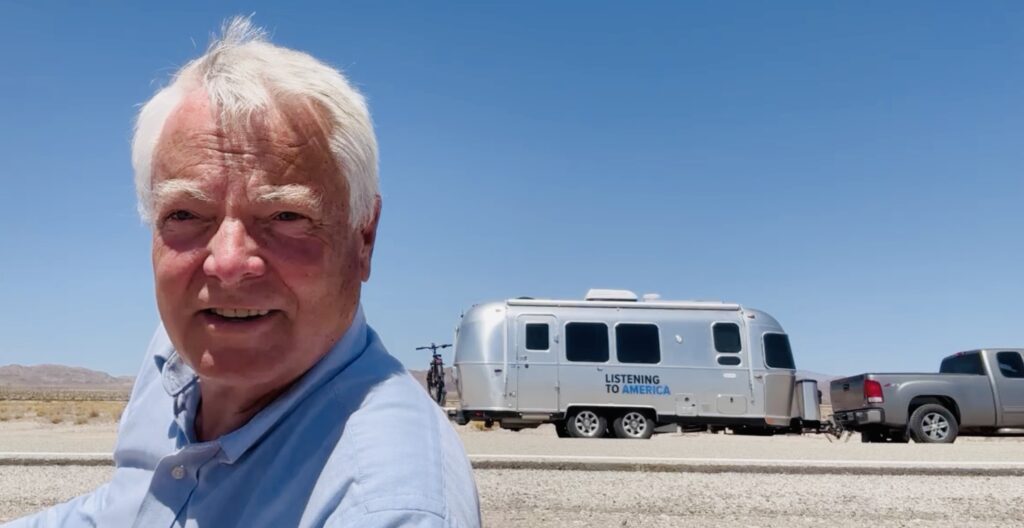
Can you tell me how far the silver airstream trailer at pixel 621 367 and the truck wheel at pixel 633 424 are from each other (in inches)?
0.7

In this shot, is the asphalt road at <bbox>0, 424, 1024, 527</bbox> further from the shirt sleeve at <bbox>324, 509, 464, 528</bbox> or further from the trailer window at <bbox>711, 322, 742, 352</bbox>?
the trailer window at <bbox>711, 322, 742, 352</bbox>

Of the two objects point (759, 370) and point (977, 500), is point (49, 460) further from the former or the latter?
point (759, 370)

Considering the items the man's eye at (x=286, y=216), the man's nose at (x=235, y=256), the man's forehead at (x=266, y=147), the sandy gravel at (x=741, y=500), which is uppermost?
the man's forehead at (x=266, y=147)

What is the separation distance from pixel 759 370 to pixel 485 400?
15.8ft

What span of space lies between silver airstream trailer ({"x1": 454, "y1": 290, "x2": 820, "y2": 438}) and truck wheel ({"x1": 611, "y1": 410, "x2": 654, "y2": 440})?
0.02 metres

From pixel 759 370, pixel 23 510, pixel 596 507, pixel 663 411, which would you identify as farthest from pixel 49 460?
pixel 759 370

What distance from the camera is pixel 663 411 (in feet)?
46.1

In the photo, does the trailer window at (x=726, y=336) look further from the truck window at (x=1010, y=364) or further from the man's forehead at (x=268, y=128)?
the man's forehead at (x=268, y=128)

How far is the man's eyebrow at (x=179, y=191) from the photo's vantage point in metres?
1.25

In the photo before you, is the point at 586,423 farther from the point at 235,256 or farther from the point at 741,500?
the point at 235,256

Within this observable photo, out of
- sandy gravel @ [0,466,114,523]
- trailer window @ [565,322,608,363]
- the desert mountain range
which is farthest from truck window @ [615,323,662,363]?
the desert mountain range

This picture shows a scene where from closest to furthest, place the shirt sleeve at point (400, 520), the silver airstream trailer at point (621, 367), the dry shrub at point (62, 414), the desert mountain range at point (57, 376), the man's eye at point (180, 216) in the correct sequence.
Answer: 1. the shirt sleeve at point (400, 520)
2. the man's eye at point (180, 216)
3. the silver airstream trailer at point (621, 367)
4. the dry shrub at point (62, 414)
5. the desert mountain range at point (57, 376)

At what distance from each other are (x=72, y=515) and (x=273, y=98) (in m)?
1.10

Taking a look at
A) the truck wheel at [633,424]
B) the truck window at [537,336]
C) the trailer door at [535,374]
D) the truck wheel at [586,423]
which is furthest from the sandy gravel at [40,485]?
the truck wheel at [633,424]
